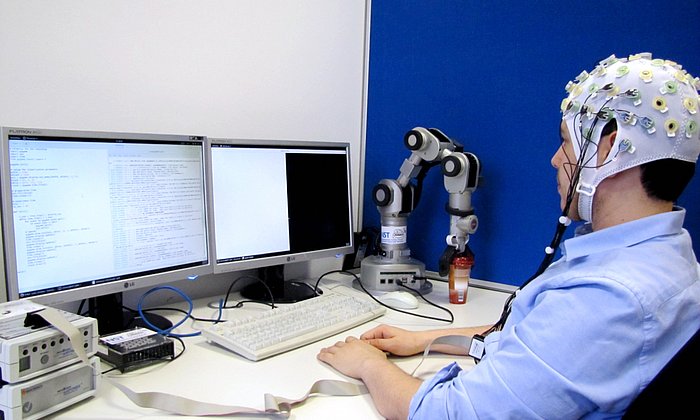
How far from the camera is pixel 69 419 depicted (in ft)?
2.80

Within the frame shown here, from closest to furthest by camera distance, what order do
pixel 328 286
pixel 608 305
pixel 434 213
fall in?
pixel 608 305 → pixel 328 286 → pixel 434 213

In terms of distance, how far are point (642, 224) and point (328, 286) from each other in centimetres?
108

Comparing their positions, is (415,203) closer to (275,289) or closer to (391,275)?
(391,275)

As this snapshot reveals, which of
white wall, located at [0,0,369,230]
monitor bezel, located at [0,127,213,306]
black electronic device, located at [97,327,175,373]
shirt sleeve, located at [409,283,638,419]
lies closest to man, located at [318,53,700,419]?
shirt sleeve, located at [409,283,638,419]

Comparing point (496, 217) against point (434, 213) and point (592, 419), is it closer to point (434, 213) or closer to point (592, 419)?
point (434, 213)

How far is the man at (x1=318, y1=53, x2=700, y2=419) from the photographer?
708 mm

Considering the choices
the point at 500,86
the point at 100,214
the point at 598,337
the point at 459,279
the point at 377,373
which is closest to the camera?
the point at 598,337

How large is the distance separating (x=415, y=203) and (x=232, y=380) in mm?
933

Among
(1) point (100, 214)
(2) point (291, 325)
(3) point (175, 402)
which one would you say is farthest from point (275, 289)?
(3) point (175, 402)

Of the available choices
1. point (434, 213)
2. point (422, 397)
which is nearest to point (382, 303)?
point (434, 213)

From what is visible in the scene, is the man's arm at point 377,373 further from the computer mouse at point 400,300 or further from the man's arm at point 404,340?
the computer mouse at point 400,300

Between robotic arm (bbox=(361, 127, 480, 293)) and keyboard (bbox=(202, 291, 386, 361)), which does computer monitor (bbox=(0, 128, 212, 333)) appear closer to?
keyboard (bbox=(202, 291, 386, 361))

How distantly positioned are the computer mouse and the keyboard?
0.28 ft

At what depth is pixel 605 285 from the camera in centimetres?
73
